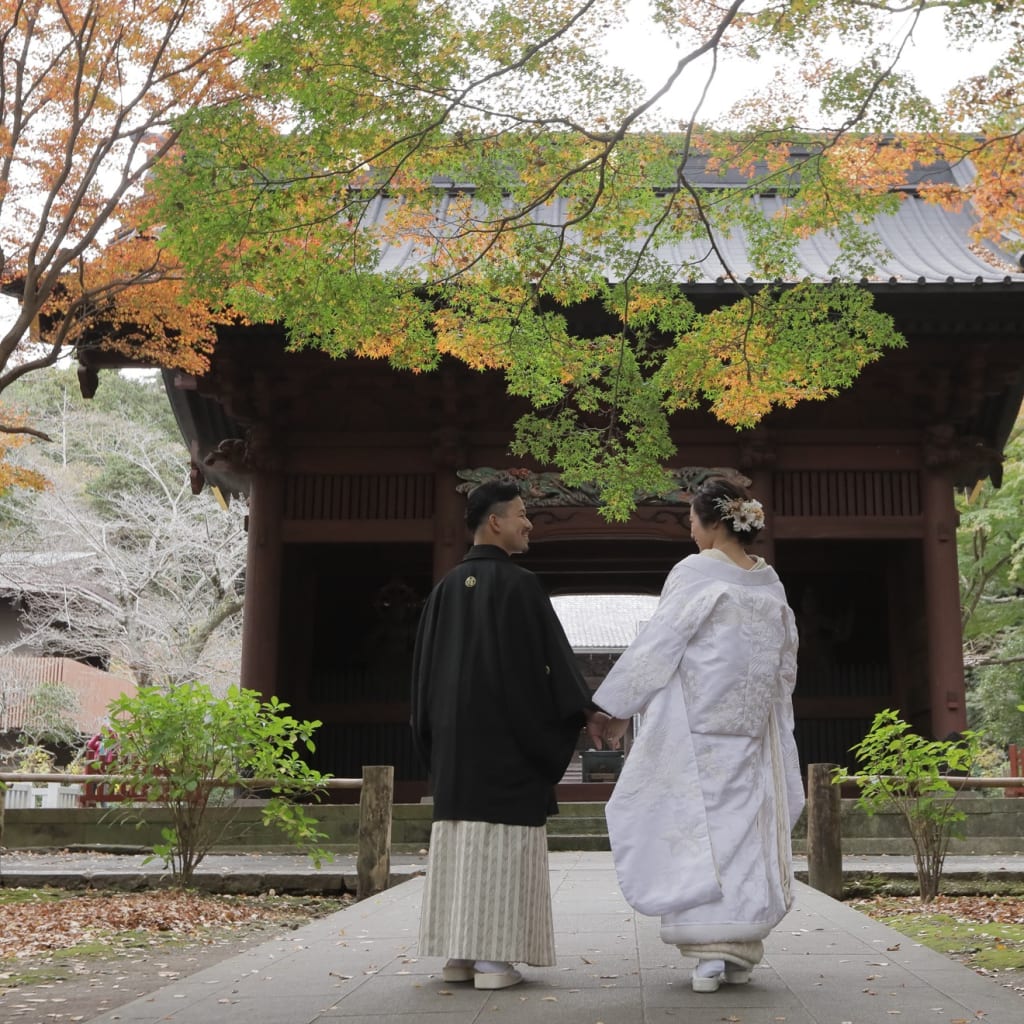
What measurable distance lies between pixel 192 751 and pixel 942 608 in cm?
713

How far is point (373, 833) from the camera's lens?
768 centimetres

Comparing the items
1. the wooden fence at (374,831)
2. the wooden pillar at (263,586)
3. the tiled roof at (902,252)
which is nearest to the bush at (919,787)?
the wooden fence at (374,831)

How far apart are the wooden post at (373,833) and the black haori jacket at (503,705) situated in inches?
141

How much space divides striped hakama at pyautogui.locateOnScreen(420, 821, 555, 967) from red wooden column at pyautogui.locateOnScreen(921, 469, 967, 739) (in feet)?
26.1

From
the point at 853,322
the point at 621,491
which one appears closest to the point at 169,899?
the point at 621,491

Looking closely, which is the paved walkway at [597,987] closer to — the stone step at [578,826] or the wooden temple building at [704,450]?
the stone step at [578,826]

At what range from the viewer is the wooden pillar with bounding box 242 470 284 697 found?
11.5 m

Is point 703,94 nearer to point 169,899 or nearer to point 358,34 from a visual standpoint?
point 358,34

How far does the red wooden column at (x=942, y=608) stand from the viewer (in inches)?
438

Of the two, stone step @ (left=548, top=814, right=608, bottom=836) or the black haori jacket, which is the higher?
the black haori jacket

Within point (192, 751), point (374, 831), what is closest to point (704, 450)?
point (374, 831)

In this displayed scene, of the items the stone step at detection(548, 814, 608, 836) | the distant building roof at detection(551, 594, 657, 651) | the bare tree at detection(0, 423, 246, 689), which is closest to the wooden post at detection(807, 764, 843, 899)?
the stone step at detection(548, 814, 608, 836)

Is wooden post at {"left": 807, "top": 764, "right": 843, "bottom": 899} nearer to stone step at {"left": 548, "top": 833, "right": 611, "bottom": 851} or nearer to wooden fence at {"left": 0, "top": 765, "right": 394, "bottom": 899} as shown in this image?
wooden fence at {"left": 0, "top": 765, "right": 394, "bottom": 899}

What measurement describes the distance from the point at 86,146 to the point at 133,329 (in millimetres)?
1576
